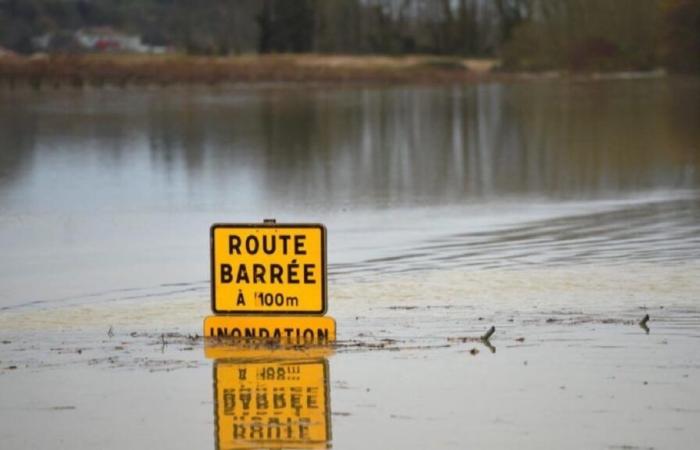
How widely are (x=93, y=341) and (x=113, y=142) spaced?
25298 mm

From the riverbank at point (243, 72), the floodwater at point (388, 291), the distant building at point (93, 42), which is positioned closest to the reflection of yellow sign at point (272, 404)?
the floodwater at point (388, 291)

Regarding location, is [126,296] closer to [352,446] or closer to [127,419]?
[127,419]

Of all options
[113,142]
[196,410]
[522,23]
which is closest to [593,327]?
[196,410]

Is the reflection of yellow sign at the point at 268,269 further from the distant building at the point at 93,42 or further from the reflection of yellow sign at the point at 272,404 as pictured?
the distant building at the point at 93,42

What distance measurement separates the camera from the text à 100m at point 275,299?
37.5 feet

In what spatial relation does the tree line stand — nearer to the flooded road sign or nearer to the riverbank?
the riverbank

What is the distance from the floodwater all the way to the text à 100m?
1.60ft

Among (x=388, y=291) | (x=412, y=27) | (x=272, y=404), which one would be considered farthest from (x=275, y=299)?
(x=412, y=27)

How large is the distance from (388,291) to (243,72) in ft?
234

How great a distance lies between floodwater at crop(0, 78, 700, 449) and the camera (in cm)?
917

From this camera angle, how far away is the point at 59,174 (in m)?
28.4

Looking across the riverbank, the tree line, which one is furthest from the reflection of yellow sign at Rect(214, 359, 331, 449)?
the tree line

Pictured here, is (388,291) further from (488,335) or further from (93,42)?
(93,42)

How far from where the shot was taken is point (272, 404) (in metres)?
9.52
